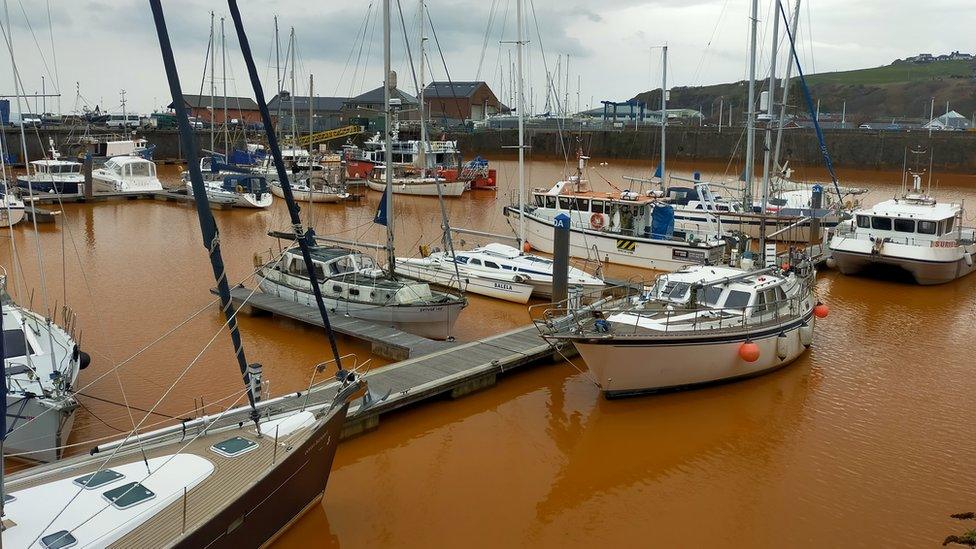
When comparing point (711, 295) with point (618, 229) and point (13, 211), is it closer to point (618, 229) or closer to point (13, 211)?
point (618, 229)

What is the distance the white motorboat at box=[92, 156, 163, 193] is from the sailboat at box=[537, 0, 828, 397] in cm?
3932

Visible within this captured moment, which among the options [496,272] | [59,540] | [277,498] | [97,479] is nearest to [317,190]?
[496,272]

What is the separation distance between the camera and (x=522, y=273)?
2288cm

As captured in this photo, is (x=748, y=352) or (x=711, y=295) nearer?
(x=748, y=352)

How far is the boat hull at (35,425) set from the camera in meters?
11.0

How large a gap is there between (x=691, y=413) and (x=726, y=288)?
10.2 ft

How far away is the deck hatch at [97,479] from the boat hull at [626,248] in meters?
19.5

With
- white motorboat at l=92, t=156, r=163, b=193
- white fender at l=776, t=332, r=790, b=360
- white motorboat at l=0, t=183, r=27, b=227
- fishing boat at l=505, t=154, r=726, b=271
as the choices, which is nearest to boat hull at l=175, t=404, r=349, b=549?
white fender at l=776, t=332, r=790, b=360

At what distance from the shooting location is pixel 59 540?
24.6 ft

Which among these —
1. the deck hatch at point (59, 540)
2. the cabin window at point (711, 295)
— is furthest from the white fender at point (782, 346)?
the deck hatch at point (59, 540)

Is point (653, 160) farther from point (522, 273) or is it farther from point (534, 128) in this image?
point (522, 273)

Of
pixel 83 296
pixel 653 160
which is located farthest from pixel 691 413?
pixel 653 160

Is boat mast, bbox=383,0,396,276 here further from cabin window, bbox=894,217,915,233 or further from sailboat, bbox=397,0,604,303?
cabin window, bbox=894,217,915,233

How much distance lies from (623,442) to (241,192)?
3551cm
